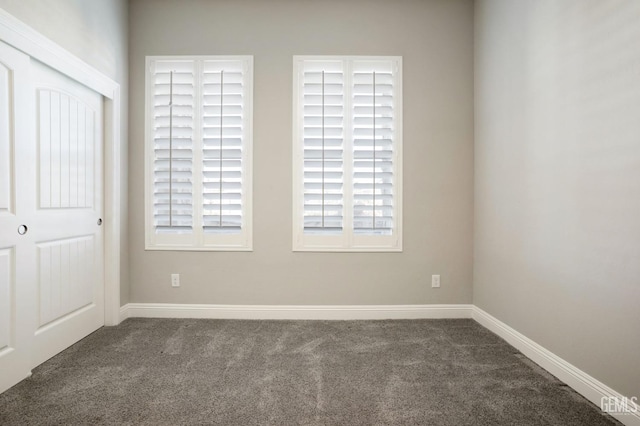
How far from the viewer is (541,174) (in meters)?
2.50

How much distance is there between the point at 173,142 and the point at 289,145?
1134 millimetres

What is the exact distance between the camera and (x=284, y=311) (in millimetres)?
3455

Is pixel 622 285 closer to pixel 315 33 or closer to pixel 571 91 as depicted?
pixel 571 91

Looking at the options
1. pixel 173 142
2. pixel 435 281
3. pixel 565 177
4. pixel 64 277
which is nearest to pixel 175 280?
pixel 64 277

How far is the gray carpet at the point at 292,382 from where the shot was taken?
A: 1875 millimetres

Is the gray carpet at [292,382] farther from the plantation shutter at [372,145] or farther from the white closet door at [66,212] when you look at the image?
the plantation shutter at [372,145]

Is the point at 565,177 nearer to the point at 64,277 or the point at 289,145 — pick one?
the point at 289,145

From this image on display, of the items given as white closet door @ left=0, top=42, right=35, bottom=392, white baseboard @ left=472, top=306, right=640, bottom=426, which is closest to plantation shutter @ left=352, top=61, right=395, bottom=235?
white baseboard @ left=472, top=306, right=640, bottom=426

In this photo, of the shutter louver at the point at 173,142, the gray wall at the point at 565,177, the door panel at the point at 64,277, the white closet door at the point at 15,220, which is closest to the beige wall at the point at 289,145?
the shutter louver at the point at 173,142

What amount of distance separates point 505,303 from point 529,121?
4.89ft

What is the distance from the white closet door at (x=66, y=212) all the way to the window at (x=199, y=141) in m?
0.50

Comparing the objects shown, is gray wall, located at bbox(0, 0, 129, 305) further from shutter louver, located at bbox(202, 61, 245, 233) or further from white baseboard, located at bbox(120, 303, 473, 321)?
shutter louver, located at bbox(202, 61, 245, 233)

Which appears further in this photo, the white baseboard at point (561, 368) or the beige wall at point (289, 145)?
the beige wall at point (289, 145)

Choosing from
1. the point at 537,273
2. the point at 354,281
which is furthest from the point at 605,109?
the point at 354,281
